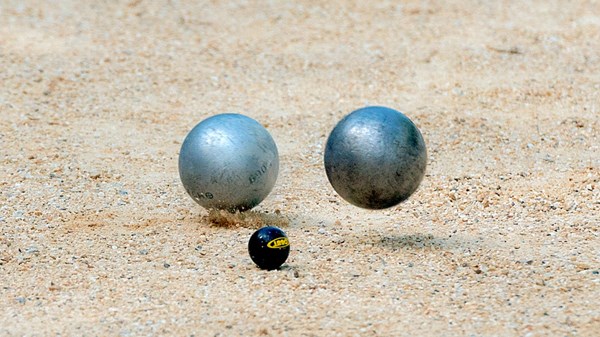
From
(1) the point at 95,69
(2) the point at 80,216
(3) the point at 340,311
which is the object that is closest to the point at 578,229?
(3) the point at 340,311

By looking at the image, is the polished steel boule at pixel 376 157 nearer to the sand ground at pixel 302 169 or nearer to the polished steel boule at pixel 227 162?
the sand ground at pixel 302 169

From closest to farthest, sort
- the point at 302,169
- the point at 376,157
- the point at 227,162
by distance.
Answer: the point at 376,157 → the point at 227,162 → the point at 302,169

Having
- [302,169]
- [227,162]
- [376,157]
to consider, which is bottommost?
[302,169]

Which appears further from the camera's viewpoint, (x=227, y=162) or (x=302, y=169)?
(x=302, y=169)

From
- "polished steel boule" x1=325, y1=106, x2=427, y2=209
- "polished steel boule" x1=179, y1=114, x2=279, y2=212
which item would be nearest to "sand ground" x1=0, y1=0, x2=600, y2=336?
"polished steel boule" x1=179, y1=114, x2=279, y2=212

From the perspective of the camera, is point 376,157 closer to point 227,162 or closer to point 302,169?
point 227,162

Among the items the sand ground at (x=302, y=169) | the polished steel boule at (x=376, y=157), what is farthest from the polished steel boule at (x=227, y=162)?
the polished steel boule at (x=376, y=157)

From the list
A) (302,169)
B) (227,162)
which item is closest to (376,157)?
(227,162)
